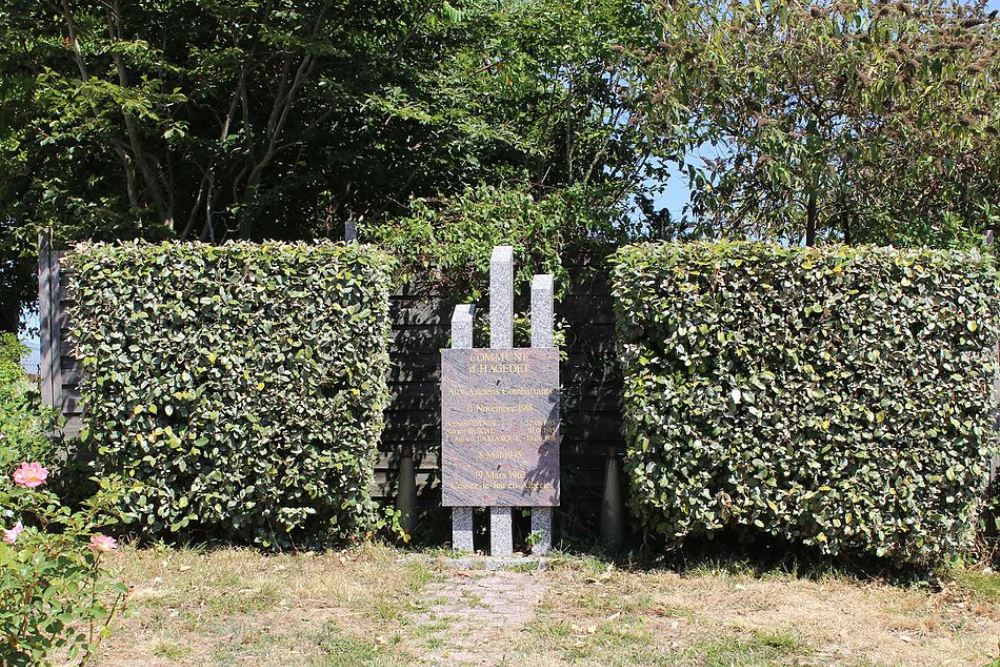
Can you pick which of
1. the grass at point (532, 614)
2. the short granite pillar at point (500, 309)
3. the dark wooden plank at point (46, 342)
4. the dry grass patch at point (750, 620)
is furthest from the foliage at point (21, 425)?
the dry grass patch at point (750, 620)

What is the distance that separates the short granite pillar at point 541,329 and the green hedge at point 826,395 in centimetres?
87

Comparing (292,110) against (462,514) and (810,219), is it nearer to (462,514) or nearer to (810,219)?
(462,514)

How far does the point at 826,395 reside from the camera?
20.6ft

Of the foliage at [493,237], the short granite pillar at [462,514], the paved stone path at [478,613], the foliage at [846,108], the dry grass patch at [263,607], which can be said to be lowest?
the paved stone path at [478,613]

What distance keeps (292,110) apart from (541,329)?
5565mm

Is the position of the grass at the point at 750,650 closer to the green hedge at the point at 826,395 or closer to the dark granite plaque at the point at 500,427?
the green hedge at the point at 826,395

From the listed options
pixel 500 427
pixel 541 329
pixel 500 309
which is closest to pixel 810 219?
pixel 541 329

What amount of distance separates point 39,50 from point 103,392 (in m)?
4.54

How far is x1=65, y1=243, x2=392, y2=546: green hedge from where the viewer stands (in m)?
6.71

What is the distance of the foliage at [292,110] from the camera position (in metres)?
9.41

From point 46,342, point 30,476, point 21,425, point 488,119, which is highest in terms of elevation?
point 488,119

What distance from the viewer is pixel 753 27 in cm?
738

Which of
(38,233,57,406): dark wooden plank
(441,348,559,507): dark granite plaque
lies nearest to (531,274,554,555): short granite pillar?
(441,348,559,507): dark granite plaque

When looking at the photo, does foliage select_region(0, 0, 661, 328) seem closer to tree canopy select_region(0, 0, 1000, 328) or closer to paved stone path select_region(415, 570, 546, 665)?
tree canopy select_region(0, 0, 1000, 328)
